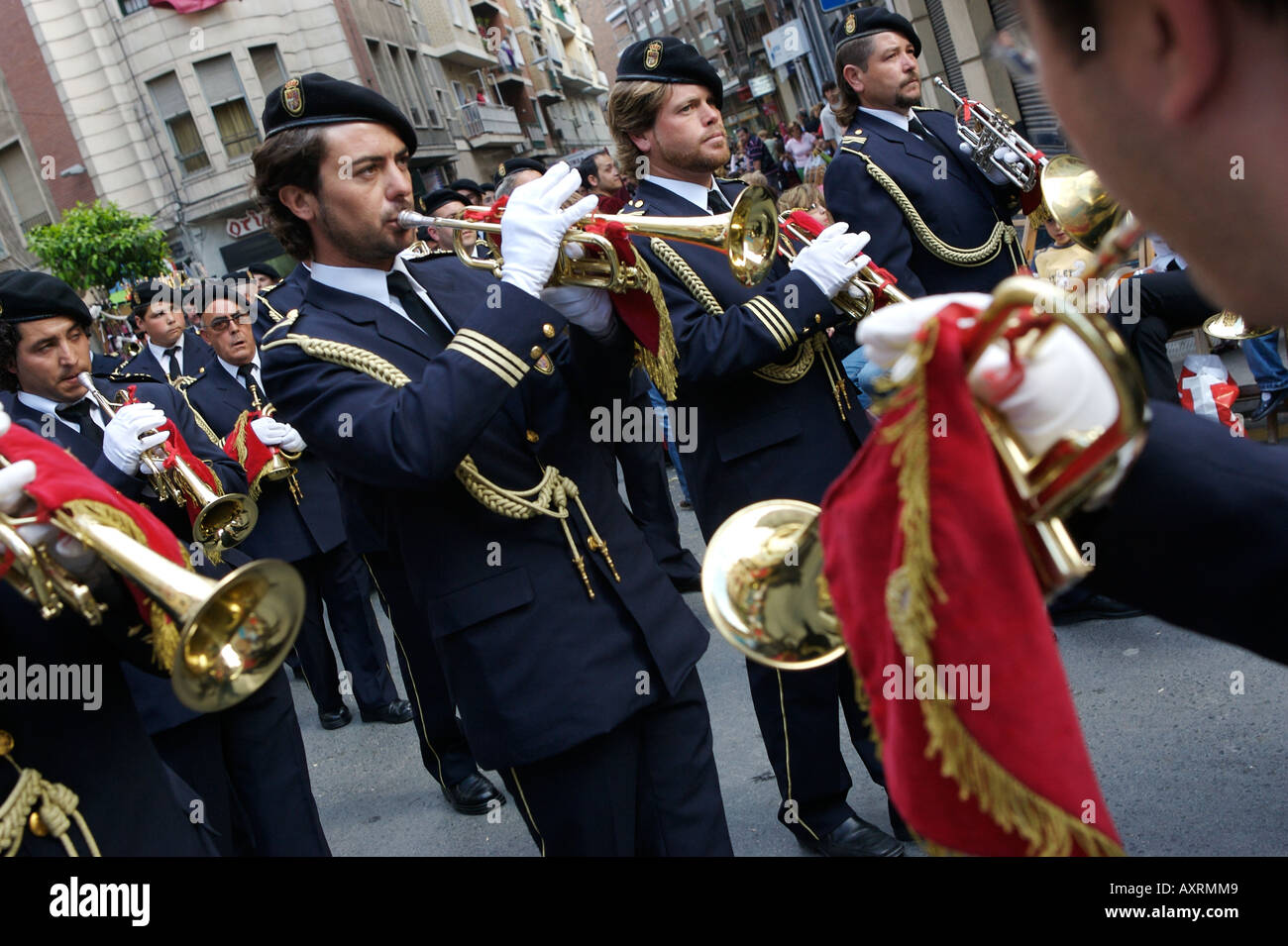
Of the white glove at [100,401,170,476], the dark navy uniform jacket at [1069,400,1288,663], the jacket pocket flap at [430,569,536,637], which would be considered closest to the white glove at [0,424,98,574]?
the jacket pocket flap at [430,569,536,637]

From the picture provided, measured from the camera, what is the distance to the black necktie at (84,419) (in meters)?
3.70

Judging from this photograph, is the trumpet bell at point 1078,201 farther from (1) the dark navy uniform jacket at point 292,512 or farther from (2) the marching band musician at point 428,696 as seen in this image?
(1) the dark navy uniform jacket at point 292,512

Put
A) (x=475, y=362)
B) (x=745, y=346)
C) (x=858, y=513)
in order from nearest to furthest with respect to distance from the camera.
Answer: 1. (x=858, y=513)
2. (x=475, y=362)
3. (x=745, y=346)

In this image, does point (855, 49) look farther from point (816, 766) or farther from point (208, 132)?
point (208, 132)

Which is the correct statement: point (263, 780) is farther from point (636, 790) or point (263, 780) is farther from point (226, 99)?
point (226, 99)

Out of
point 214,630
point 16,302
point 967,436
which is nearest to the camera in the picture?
point 967,436

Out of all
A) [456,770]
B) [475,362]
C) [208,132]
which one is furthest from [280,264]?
[475,362]

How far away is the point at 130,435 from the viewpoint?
140 inches

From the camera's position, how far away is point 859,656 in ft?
3.59

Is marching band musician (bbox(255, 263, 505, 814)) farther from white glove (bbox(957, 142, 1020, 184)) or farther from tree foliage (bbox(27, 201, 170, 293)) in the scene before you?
tree foliage (bbox(27, 201, 170, 293))

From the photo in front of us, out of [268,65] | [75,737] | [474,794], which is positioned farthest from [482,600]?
[268,65]

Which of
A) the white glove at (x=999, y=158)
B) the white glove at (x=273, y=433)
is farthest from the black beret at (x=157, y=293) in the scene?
the white glove at (x=999, y=158)
